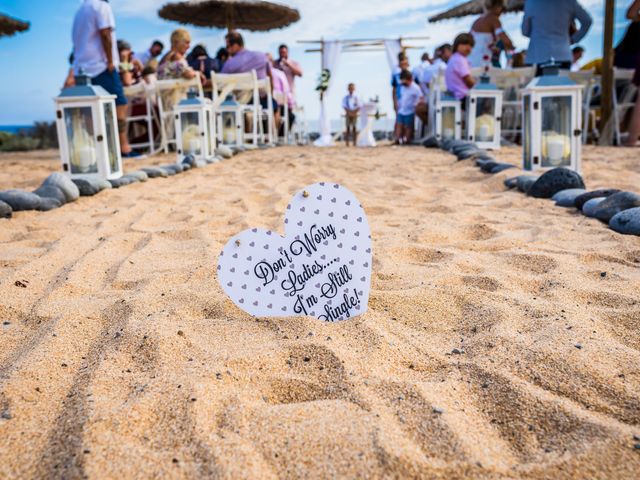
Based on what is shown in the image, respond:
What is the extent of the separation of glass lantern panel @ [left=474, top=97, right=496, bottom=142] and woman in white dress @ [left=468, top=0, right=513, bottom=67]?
1.42 metres

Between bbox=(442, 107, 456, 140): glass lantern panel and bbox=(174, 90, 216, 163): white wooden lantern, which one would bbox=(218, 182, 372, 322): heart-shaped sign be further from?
bbox=(442, 107, 456, 140): glass lantern panel

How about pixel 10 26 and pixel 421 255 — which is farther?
pixel 10 26

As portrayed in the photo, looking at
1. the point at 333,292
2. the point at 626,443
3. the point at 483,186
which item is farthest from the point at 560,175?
the point at 626,443

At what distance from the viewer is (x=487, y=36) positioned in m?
7.22

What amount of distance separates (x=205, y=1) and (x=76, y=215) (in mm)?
8344

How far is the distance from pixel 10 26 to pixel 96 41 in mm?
6703

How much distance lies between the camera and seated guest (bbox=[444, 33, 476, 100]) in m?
6.53

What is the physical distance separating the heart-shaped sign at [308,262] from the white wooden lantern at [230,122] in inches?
236

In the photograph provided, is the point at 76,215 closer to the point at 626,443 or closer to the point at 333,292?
the point at 333,292

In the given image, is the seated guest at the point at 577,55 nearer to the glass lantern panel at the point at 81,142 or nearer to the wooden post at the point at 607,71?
the wooden post at the point at 607,71

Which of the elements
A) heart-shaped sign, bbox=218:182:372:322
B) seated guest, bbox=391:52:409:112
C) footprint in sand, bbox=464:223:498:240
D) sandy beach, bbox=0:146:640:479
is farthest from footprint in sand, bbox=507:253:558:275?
seated guest, bbox=391:52:409:112

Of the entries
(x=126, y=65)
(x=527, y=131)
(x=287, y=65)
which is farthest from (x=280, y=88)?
(x=527, y=131)

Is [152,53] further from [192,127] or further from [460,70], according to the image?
[460,70]

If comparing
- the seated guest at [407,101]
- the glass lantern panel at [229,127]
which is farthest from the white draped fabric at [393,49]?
the glass lantern panel at [229,127]
